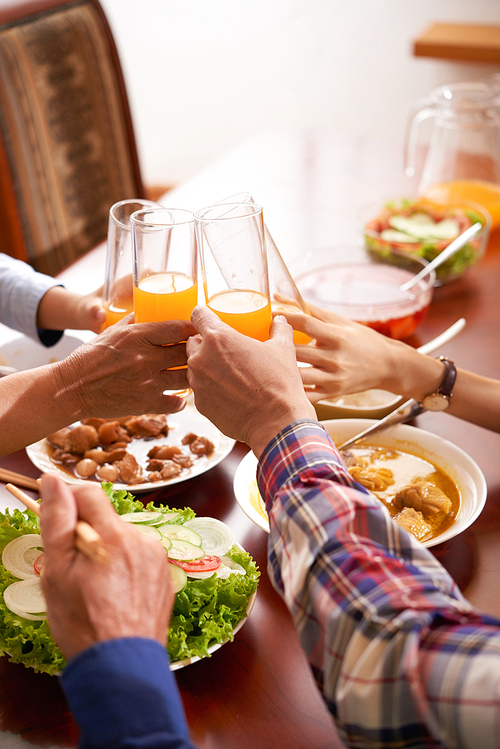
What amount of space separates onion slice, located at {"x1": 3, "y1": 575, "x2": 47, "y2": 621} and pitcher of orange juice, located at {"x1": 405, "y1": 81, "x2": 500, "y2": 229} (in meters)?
1.82

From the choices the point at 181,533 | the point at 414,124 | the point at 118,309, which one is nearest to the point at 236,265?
the point at 118,309

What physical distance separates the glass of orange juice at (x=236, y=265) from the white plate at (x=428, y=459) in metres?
0.26

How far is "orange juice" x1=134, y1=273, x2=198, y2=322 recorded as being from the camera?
117 centimetres

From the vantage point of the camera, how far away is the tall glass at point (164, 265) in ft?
3.67

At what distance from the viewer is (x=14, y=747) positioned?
0.84 meters

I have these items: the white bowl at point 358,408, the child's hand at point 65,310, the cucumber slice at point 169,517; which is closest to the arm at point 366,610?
the cucumber slice at point 169,517

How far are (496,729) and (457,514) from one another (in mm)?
550

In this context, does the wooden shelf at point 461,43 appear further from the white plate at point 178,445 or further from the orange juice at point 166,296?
the orange juice at point 166,296

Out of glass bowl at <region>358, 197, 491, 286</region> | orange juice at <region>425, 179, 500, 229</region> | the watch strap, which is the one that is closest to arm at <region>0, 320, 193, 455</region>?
the watch strap

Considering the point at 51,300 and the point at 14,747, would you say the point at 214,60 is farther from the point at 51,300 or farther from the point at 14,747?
the point at 14,747

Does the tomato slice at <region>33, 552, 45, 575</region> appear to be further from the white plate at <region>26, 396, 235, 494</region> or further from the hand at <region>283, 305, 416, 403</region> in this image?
the hand at <region>283, 305, 416, 403</region>

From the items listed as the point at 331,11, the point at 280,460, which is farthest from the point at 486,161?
the point at 331,11

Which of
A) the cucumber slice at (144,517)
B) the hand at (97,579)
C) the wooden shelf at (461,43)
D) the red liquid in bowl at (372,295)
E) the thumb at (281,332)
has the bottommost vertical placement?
Result: the red liquid in bowl at (372,295)

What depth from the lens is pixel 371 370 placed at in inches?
52.5
